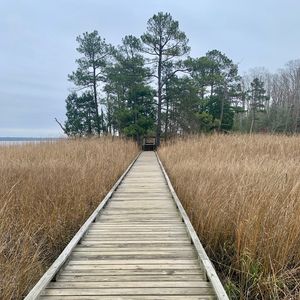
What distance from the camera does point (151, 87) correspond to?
1075 inches

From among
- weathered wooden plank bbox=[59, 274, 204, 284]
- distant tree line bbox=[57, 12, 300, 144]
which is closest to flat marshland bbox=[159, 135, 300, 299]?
weathered wooden plank bbox=[59, 274, 204, 284]

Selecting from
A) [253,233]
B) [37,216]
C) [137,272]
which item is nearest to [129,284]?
[137,272]

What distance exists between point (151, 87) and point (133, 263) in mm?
→ 24961

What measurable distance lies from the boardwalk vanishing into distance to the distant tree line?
1897cm

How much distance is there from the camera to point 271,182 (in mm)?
4797

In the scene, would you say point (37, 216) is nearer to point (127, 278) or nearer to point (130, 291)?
point (127, 278)

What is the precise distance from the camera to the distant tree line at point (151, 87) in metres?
26.4

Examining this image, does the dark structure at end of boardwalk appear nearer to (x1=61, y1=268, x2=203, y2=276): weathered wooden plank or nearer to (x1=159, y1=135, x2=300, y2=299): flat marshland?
(x1=159, y1=135, x2=300, y2=299): flat marshland

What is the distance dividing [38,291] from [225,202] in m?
2.83

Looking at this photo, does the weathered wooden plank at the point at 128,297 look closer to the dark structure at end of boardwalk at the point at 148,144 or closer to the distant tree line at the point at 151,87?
the distant tree line at the point at 151,87

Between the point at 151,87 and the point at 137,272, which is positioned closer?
the point at 137,272

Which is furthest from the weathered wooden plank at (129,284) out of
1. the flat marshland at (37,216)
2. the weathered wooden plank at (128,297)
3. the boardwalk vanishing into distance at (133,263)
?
the flat marshland at (37,216)

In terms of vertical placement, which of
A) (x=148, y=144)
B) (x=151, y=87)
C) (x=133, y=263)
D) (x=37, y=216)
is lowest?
(x=148, y=144)

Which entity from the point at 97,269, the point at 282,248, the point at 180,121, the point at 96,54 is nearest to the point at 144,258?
the point at 97,269
